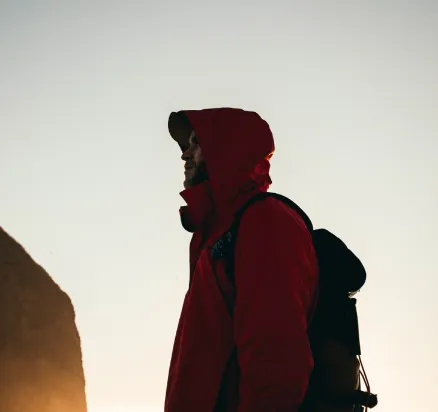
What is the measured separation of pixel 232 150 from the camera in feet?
7.66

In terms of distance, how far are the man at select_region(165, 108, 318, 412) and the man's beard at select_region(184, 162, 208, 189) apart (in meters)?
0.21

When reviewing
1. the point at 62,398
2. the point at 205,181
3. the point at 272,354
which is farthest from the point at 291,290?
the point at 62,398

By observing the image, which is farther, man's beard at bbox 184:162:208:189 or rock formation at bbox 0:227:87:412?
rock formation at bbox 0:227:87:412

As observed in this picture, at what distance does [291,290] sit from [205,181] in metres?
0.72

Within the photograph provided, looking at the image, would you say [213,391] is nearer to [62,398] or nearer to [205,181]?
[205,181]

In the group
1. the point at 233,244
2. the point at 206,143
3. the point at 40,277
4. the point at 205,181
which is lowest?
the point at 233,244

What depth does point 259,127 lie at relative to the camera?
2439 millimetres

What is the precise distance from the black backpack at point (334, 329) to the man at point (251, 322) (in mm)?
40

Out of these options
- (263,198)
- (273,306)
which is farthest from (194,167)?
(273,306)

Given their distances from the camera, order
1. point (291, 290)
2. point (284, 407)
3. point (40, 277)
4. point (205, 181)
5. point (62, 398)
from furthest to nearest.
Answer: point (40, 277) < point (62, 398) < point (205, 181) < point (291, 290) < point (284, 407)

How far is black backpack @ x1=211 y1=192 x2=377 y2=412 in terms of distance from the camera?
1827 mm

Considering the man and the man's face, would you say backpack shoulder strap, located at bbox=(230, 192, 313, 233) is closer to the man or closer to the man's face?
the man

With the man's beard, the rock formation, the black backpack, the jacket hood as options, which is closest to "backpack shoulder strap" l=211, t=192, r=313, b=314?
the black backpack

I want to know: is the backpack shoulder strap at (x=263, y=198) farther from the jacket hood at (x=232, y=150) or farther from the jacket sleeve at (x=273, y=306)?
the jacket hood at (x=232, y=150)
